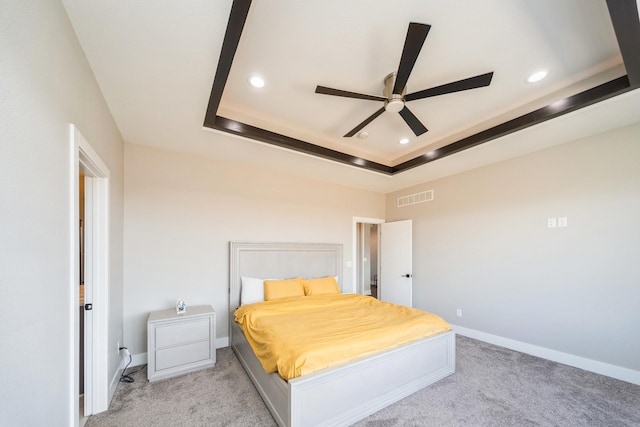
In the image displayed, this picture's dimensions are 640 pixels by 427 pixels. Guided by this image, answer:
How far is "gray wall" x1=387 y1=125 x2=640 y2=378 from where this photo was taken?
2729mm

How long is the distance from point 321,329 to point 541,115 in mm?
3071

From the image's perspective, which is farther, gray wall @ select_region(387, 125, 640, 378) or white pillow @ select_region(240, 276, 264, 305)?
white pillow @ select_region(240, 276, 264, 305)

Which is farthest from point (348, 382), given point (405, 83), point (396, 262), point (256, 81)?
point (396, 262)

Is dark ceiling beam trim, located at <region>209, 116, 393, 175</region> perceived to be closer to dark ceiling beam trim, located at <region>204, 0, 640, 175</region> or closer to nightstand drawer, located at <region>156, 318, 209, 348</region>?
dark ceiling beam trim, located at <region>204, 0, 640, 175</region>

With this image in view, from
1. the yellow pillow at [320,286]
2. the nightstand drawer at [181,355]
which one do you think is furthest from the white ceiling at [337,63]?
the nightstand drawer at [181,355]

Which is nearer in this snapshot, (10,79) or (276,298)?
(10,79)

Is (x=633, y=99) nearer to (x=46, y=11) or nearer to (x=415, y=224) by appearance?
(x=415, y=224)

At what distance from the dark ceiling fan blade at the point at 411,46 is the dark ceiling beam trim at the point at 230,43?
0.95 m

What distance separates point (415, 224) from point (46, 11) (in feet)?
Answer: 16.5

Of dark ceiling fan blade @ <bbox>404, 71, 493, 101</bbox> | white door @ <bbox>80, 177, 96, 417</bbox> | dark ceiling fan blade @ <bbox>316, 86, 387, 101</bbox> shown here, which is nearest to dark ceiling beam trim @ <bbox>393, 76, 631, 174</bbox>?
dark ceiling fan blade @ <bbox>404, 71, 493, 101</bbox>

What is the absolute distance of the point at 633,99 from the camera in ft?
7.32

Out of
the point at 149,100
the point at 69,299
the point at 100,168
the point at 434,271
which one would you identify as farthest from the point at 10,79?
the point at 434,271

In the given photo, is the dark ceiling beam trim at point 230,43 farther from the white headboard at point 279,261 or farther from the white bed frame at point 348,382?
the white bed frame at point 348,382

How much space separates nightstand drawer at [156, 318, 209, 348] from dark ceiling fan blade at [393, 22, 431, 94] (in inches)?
125
